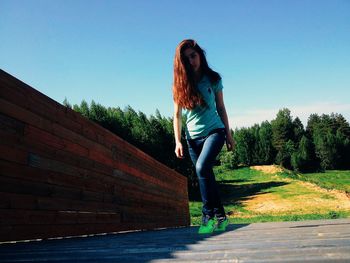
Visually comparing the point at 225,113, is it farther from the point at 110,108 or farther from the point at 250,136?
the point at 250,136

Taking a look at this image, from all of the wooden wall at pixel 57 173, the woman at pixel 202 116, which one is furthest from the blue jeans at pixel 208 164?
the wooden wall at pixel 57 173

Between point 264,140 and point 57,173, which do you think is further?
point 264,140

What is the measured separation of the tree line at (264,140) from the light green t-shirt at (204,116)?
25.3 meters

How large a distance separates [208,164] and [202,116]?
1.79 ft

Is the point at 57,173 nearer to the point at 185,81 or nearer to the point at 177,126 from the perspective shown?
the point at 177,126

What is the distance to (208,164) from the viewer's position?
3.77 meters

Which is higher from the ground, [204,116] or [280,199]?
[204,116]

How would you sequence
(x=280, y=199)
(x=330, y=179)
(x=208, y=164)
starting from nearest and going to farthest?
(x=208, y=164)
(x=280, y=199)
(x=330, y=179)

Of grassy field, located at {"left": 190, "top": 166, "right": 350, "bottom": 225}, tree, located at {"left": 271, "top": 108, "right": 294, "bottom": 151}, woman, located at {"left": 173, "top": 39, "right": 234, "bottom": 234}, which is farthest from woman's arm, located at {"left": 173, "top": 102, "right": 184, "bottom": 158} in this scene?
tree, located at {"left": 271, "top": 108, "right": 294, "bottom": 151}

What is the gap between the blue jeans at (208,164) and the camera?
376 centimetres

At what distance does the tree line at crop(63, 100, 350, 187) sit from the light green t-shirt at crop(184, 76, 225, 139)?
25.3 m

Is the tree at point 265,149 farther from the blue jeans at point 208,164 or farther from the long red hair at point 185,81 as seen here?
the long red hair at point 185,81

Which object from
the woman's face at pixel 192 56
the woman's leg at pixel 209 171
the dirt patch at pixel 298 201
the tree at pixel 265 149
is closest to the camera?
the woman's leg at pixel 209 171

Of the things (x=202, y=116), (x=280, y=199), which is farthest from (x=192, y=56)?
(x=280, y=199)
